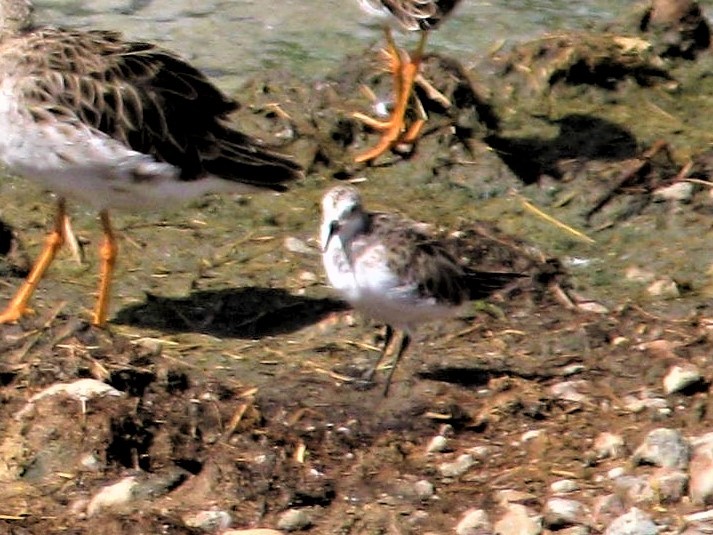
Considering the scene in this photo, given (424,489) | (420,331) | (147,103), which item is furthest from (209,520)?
(147,103)

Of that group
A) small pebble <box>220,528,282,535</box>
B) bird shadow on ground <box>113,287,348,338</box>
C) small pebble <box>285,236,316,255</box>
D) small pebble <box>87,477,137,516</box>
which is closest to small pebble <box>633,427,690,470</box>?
small pebble <box>220,528,282,535</box>

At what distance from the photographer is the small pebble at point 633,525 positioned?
5527 mm

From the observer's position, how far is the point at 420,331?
7.58 meters

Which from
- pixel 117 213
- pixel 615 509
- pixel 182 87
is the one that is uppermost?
pixel 182 87

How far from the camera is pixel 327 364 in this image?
7.27 metres

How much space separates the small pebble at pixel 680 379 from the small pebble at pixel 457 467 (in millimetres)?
953

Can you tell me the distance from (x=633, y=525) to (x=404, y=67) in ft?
15.7

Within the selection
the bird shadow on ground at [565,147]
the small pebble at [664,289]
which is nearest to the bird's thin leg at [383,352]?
the small pebble at [664,289]

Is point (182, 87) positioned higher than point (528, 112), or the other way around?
point (182, 87)

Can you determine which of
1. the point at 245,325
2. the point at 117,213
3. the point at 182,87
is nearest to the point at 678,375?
the point at 245,325

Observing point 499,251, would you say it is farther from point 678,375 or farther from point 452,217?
point 678,375

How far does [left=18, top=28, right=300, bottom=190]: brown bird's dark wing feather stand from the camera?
7.41m

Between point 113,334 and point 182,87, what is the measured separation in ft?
4.33

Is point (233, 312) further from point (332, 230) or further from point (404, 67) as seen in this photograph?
point (404, 67)
